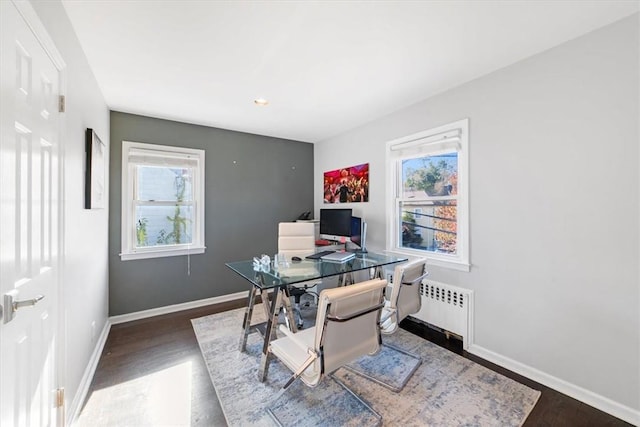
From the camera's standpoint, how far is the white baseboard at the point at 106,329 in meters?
1.66

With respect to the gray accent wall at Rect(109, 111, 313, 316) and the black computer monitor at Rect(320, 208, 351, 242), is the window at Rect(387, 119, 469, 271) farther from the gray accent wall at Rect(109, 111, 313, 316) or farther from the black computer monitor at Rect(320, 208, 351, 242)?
the gray accent wall at Rect(109, 111, 313, 316)

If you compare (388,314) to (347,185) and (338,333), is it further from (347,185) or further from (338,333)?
(347,185)

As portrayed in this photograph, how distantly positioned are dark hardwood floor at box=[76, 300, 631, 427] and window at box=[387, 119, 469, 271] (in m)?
0.92

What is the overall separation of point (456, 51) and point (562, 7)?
58 cm

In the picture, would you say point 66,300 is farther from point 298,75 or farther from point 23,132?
point 298,75

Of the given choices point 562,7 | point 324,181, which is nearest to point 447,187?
point 562,7

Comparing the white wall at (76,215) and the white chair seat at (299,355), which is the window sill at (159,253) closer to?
the white wall at (76,215)

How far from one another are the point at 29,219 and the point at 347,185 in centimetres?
325

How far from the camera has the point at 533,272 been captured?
202 cm

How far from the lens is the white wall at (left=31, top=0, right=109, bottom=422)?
4.88 feet

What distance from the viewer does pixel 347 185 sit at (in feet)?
12.7

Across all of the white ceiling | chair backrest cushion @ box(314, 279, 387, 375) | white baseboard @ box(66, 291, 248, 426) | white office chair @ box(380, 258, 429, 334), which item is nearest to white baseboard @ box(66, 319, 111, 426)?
white baseboard @ box(66, 291, 248, 426)

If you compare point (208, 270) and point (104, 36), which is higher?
point (104, 36)

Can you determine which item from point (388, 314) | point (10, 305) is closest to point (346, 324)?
point (388, 314)
